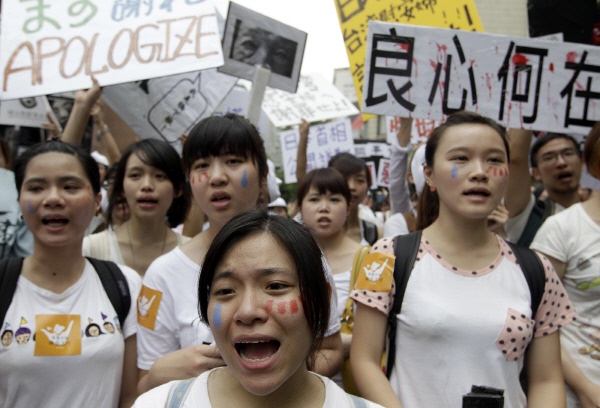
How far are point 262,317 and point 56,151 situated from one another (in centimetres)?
160

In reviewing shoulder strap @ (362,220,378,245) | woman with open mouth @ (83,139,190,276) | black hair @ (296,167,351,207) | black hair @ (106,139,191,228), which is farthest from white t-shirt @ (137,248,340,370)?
shoulder strap @ (362,220,378,245)

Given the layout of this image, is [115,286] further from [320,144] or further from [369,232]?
[320,144]

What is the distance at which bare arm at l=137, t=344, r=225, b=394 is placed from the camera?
1892 mm

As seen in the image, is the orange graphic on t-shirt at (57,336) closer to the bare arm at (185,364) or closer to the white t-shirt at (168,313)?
the white t-shirt at (168,313)

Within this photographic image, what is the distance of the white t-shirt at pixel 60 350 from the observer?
7.29 ft

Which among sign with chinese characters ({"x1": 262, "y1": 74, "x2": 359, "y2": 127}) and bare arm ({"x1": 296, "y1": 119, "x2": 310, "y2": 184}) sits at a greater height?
sign with chinese characters ({"x1": 262, "y1": 74, "x2": 359, "y2": 127})

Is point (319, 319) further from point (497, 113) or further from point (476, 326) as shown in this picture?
point (497, 113)

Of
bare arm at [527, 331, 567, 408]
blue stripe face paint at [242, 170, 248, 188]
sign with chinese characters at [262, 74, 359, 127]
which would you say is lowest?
bare arm at [527, 331, 567, 408]

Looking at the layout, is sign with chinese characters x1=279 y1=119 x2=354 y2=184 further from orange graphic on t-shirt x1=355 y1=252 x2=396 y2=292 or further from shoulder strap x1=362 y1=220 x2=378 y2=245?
orange graphic on t-shirt x1=355 y1=252 x2=396 y2=292

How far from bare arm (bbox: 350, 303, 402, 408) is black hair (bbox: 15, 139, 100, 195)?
133cm

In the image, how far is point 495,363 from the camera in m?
2.12

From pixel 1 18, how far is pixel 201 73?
142 cm

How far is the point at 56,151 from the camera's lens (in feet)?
8.54

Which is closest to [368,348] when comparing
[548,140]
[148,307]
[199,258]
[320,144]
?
[199,258]
